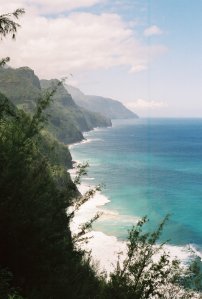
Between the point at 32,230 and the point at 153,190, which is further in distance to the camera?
the point at 153,190

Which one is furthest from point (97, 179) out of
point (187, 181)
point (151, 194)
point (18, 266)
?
point (18, 266)

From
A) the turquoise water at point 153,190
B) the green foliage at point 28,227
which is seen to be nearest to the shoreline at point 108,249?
the turquoise water at point 153,190

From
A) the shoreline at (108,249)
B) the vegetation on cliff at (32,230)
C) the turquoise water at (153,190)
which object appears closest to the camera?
the vegetation on cliff at (32,230)

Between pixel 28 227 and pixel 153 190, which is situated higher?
pixel 28 227

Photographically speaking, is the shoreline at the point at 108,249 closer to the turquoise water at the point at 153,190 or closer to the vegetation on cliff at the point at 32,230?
the turquoise water at the point at 153,190

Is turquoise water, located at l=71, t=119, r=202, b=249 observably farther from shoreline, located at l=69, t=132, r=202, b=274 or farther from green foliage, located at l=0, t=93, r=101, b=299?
green foliage, located at l=0, t=93, r=101, b=299

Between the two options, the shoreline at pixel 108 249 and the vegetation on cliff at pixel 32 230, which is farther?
the shoreline at pixel 108 249

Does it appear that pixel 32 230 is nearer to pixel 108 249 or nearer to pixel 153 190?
pixel 108 249

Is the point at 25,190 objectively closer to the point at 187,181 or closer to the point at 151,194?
the point at 151,194

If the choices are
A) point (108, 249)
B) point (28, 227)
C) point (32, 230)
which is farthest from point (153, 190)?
point (28, 227)

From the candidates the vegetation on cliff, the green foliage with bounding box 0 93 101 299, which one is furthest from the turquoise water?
the green foliage with bounding box 0 93 101 299

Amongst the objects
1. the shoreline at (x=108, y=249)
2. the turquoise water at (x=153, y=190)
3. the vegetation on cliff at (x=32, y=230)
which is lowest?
the shoreline at (x=108, y=249)
